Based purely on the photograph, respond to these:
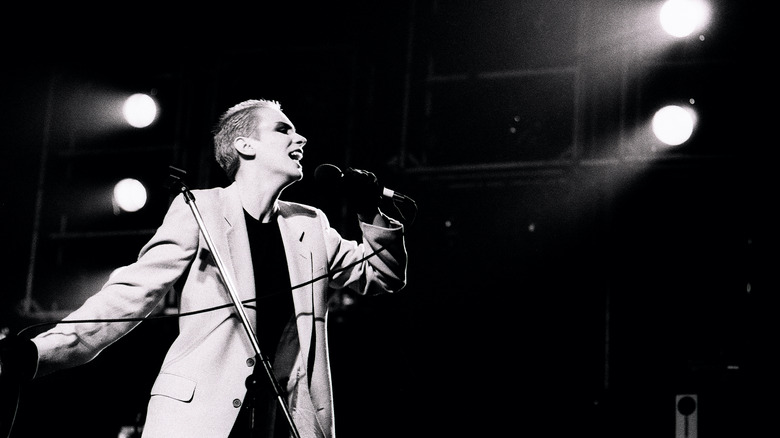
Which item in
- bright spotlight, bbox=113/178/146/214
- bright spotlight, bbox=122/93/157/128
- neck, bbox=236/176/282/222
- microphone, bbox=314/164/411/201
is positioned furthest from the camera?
bright spotlight, bbox=122/93/157/128

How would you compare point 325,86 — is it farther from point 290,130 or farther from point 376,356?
point 290,130

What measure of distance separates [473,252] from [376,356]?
0.96m

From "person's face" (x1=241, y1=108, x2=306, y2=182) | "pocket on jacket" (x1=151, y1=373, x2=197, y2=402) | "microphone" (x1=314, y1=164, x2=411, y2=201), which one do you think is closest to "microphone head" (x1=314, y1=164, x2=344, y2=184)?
"microphone" (x1=314, y1=164, x2=411, y2=201)

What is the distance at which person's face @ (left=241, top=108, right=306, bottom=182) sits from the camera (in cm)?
338

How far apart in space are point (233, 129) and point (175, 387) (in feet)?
3.36

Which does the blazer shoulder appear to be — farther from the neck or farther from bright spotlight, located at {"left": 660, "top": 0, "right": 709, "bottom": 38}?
bright spotlight, located at {"left": 660, "top": 0, "right": 709, "bottom": 38}

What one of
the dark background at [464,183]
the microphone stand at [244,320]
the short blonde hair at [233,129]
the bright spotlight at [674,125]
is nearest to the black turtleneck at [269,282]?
the microphone stand at [244,320]

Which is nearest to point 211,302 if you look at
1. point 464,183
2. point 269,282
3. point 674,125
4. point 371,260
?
point 269,282

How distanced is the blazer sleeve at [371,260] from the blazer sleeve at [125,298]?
52 centimetres

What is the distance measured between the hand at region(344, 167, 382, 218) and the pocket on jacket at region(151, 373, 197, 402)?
0.75 meters

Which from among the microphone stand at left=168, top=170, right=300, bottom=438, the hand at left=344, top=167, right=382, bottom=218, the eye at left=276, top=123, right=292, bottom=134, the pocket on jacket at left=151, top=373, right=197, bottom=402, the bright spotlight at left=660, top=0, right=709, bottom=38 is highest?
the bright spotlight at left=660, top=0, right=709, bottom=38

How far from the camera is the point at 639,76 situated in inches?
236

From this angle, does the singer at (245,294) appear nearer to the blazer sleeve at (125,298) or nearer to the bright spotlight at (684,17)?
the blazer sleeve at (125,298)

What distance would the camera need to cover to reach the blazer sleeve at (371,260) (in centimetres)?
320
